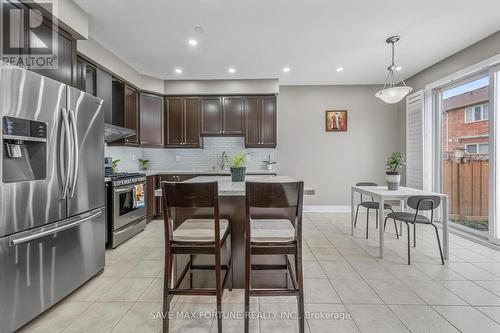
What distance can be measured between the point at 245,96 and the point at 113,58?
95.3 inches

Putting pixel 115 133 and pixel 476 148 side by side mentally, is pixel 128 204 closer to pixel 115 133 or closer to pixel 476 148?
pixel 115 133

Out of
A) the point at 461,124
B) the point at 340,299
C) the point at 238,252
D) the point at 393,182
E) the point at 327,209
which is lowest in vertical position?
A: the point at 340,299

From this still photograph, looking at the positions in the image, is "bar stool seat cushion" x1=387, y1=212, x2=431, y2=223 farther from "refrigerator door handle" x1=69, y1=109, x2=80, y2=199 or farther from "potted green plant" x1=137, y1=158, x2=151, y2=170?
"potted green plant" x1=137, y1=158, x2=151, y2=170

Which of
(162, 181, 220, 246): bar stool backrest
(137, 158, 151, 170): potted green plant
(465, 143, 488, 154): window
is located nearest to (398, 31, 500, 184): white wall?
(465, 143, 488, 154): window

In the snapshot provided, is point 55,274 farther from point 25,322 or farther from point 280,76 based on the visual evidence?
point 280,76

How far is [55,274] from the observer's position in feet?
6.14

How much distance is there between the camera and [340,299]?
2020 millimetres

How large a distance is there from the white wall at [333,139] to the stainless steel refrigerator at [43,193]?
3.90 metres

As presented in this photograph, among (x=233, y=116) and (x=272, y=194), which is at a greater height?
(x=233, y=116)

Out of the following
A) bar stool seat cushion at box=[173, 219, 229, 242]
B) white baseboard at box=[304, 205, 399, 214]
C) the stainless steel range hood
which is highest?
the stainless steel range hood

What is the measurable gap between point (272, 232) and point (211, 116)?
12.3ft

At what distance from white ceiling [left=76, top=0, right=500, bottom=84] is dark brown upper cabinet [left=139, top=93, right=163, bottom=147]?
57cm

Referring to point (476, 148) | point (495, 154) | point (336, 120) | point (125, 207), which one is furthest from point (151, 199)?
point (476, 148)

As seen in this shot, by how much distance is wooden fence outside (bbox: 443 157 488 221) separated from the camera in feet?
11.6
